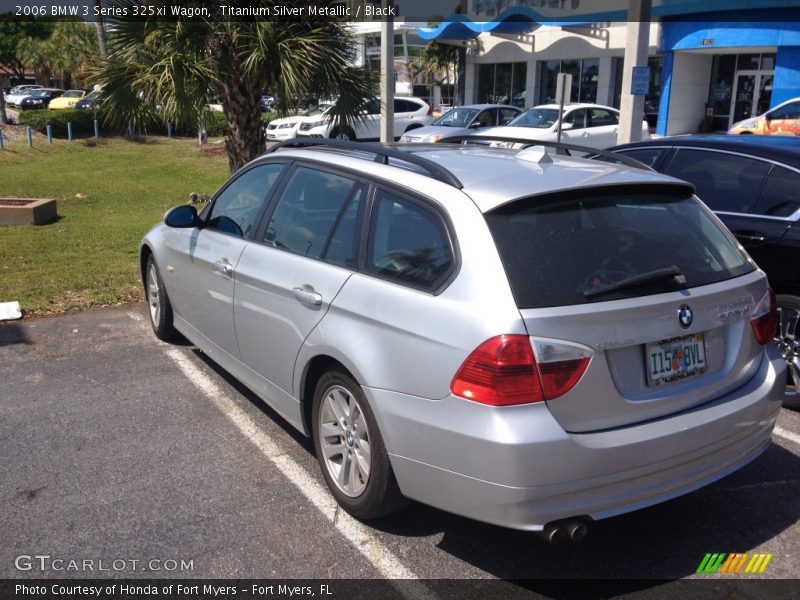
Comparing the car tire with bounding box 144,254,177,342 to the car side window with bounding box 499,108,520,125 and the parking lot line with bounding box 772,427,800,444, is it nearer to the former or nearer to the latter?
the parking lot line with bounding box 772,427,800,444

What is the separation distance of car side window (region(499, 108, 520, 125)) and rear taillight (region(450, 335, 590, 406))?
20.3m

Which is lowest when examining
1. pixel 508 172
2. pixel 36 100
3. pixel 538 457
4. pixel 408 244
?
pixel 538 457

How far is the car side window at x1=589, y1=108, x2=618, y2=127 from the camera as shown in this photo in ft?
65.7

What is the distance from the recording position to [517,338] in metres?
2.80

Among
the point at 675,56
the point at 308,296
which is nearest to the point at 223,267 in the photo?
the point at 308,296

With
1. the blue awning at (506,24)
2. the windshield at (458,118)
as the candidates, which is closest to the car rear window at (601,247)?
the windshield at (458,118)

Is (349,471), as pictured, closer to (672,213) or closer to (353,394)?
(353,394)

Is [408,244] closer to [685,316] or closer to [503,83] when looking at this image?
[685,316]

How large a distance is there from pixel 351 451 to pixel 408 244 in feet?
3.31

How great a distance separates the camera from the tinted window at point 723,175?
5328 millimetres

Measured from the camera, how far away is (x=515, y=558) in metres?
3.37

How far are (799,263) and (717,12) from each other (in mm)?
23968

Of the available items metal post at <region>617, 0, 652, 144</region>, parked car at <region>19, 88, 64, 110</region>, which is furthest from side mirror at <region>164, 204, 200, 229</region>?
parked car at <region>19, 88, 64, 110</region>

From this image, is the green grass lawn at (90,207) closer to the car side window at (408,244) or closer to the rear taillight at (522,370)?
the car side window at (408,244)
